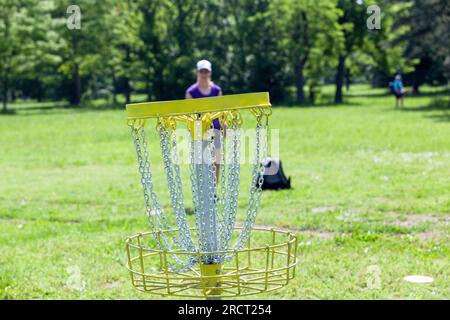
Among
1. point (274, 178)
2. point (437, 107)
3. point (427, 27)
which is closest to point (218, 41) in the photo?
point (427, 27)

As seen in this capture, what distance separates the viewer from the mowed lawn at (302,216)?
6.33 m

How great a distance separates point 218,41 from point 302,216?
40.8 m

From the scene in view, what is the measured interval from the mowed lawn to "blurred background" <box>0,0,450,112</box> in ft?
84.9

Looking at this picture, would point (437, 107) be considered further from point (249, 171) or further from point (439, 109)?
point (249, 171)

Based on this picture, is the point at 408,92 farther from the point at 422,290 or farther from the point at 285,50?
the point at 422,290

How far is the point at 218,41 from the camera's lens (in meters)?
49.1

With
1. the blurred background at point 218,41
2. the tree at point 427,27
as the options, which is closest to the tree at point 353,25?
the blurred background at point 218,41

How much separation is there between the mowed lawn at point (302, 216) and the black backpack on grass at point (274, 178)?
0.35 metres

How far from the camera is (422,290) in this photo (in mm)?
5922

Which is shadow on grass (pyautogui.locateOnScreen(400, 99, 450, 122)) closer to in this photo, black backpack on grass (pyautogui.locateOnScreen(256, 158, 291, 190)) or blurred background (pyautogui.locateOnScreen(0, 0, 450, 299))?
blurred background (pyautogui.locateOnScreen(0, 0, 450, 299))

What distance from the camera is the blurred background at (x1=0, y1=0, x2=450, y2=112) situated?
150 feet

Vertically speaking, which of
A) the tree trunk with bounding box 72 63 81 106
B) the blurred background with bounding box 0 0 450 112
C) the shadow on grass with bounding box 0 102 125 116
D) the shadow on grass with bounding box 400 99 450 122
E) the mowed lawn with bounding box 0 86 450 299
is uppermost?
the blurred background with bounding box 0 0 450 112

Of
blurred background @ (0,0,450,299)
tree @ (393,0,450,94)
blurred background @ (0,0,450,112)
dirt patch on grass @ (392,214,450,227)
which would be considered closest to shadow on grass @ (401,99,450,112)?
blurred background @ (0,0,450,299)

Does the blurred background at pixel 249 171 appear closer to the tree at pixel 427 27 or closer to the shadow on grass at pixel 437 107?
the tree at pixel 427 27
